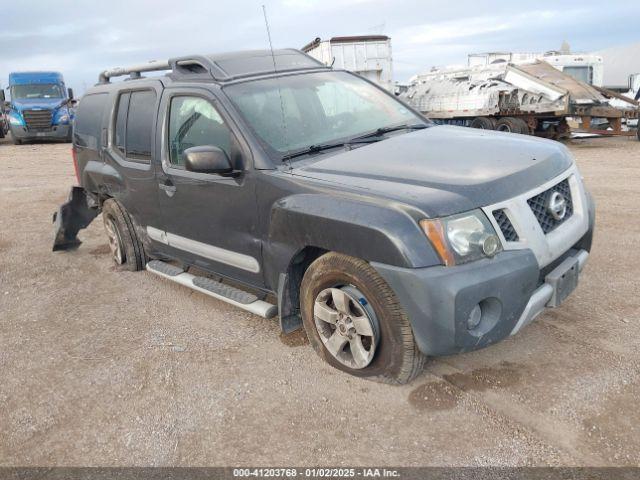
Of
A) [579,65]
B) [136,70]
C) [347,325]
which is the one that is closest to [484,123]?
[579,65]

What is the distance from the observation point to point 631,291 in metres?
4.20

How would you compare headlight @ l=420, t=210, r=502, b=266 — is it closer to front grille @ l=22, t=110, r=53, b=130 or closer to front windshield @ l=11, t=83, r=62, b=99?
front grille @ l=22, t=110, r=53, b=130

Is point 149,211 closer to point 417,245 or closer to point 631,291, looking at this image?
point 417,245

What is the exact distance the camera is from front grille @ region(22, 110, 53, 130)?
2122 centimetres

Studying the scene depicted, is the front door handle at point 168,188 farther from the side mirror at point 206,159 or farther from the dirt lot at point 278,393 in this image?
the dirt lot at point 278,393

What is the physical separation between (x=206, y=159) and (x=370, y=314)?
1335mm

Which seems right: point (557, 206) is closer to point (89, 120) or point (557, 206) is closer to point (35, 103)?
point (89, 120)

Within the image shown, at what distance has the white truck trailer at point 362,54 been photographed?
59.6ft

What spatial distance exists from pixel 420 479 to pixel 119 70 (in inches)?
187

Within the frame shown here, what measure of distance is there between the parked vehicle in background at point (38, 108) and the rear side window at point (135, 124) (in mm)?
19001

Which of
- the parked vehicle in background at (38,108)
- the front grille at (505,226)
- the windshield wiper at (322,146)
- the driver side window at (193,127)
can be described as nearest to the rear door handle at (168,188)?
the driver side window at (193,127)

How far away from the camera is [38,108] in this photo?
21.2 metres

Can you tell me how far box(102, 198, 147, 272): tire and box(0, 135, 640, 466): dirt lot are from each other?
56 centimetres

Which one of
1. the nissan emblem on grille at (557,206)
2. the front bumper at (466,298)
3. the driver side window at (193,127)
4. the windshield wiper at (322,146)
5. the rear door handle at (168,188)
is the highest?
the driver side window at (193,127)
